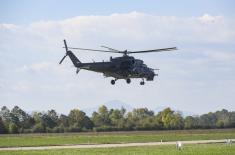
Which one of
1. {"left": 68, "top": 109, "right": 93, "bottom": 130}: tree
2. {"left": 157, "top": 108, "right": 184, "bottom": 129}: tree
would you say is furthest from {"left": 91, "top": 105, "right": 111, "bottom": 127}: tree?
{"left": 157, "top": 108, "right": 184, "bottom": 129}: tree

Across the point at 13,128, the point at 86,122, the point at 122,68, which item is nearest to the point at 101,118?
the point at 86,122

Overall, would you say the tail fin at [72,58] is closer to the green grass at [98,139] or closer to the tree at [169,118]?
the green grass at [98,139]

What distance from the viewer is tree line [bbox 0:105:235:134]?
474 ft

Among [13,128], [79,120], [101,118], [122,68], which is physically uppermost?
[101,118]

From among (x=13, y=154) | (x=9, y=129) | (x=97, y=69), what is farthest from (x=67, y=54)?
(x=9, y=129)

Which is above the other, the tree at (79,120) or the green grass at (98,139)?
the tree at (79,120)

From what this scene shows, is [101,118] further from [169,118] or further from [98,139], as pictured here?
[98,139]

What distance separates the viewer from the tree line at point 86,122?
144 meters

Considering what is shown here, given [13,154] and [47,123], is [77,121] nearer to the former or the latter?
[47,123]

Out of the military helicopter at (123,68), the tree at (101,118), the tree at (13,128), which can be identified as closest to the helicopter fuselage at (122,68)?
the military helicopter at (123,68)

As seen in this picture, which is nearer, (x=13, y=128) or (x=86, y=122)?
(x=13, y=128)

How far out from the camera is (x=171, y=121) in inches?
6560

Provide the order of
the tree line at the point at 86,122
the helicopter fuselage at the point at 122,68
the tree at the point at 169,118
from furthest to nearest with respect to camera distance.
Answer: the tree at the point at 169,118 < the tree line at the point at 86,122 < the helicopter fuselage at the point at 122,68

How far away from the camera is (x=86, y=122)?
170 m
